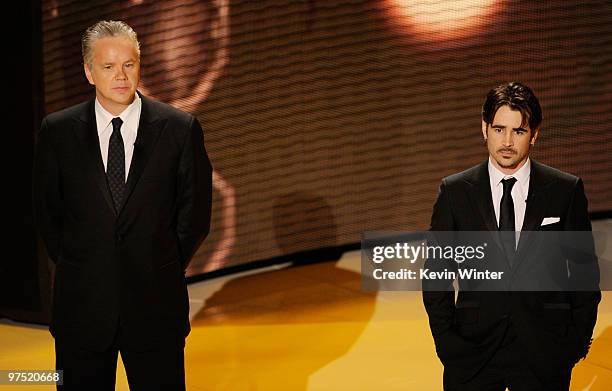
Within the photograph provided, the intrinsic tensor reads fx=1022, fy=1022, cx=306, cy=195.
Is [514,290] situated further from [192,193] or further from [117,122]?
[117,122]

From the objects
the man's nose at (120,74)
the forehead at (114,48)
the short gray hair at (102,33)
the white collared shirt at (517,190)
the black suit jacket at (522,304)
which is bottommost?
the black suit jacket at (522,304)

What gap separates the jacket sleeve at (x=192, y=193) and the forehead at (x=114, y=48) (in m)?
0.27

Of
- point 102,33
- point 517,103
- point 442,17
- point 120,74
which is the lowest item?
point 517,103

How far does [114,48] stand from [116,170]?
0.34m

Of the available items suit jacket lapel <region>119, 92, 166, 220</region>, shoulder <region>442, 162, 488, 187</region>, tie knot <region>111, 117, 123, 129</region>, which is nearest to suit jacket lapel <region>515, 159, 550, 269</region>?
shoulder <region>442, 162, 488, 187</region>

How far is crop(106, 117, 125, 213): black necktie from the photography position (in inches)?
111

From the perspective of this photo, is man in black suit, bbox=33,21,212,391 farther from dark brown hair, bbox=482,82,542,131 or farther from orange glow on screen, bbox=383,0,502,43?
orange glow on screen, bbox=383,0,502,43

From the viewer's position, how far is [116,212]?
2805 mm

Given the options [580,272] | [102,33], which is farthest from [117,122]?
[580,272]

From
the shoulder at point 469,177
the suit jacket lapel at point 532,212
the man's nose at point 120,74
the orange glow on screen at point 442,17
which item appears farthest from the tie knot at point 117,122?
the orange glow on screen at point 442,17

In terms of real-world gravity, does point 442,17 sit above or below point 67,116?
above

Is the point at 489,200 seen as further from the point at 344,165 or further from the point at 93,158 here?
the point at 344,165

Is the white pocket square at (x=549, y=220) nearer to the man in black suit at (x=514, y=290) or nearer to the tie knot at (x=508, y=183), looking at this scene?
the man in black suit at (x=514, y=290)

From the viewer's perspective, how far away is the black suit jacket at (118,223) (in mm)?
2812
